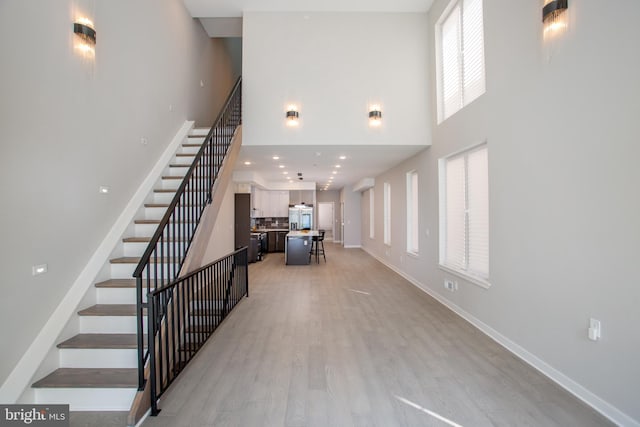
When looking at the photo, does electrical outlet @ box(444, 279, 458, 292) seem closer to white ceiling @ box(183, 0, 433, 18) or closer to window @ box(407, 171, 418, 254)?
window @ box(407, 171, 418, 254)

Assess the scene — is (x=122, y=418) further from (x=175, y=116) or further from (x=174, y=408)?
(x=175, y=116)

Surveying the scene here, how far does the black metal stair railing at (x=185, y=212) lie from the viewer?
238cm

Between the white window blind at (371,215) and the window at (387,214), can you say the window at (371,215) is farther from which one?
the window at (387,214)

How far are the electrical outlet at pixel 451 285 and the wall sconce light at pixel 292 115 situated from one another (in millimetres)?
3595

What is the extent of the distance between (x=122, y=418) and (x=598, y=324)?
3492 mm

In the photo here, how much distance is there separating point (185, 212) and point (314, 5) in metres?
4.18

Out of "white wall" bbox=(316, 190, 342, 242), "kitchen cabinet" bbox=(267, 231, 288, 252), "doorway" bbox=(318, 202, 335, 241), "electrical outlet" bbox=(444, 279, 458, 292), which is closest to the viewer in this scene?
"electrical outlet" bbox=(444, 279, 458, 292)

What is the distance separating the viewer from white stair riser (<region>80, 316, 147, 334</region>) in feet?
8.43

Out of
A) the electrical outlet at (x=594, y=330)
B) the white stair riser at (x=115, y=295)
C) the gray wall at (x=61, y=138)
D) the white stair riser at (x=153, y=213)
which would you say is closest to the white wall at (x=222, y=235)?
the white stair riser at (x=153, y=213)

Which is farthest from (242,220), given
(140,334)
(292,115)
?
(140,334)

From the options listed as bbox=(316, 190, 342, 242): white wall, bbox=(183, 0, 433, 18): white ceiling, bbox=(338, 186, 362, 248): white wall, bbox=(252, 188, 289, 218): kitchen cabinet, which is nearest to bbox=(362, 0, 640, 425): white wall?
bbox=(183, 0, 433, 18): white ceiling

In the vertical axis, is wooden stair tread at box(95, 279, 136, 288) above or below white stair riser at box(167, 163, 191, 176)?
below

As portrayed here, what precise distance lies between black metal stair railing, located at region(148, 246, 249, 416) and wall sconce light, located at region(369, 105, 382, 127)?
320cm

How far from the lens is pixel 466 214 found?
416cm
